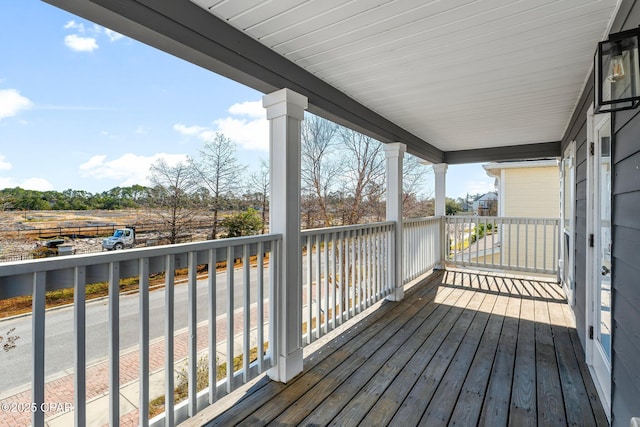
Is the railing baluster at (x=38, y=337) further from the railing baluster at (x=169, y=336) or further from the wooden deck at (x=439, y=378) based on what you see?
the wooden deck at (x=439, y=378)

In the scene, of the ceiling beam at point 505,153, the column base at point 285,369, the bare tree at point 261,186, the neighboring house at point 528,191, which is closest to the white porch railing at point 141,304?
the column base at point 285,369

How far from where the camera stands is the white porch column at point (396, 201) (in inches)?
158

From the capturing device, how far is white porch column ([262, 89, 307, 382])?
7.28ft

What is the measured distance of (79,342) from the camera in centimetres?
128

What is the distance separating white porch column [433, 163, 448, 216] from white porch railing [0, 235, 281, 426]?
458 cm

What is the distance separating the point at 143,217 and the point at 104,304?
2144 millimetres

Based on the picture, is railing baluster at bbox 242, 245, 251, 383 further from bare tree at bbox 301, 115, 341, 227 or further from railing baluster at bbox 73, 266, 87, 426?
bare tree at bbox 301, 115, 341, 227

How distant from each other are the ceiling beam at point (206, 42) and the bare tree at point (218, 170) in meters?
2.33

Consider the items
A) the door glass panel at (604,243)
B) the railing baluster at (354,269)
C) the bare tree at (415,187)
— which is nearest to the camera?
the door glass panel at (604,243)

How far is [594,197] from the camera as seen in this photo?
2291mm

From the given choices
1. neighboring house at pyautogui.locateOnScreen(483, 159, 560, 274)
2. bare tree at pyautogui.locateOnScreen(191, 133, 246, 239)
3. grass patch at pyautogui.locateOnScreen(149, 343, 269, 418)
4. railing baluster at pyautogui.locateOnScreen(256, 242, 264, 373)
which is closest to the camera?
railing baluster at pyautogui.locateOnScreen(256, 242, 264, 373)

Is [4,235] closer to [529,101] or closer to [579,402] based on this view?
[579,402]

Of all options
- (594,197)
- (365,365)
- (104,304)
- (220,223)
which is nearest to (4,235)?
(104,304)

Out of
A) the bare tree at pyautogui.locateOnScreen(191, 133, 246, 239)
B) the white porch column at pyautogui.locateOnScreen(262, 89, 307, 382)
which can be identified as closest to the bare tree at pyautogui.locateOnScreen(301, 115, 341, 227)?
the bare tree at pyautogui.locateOnScreen(191, 133, 246, 239)
